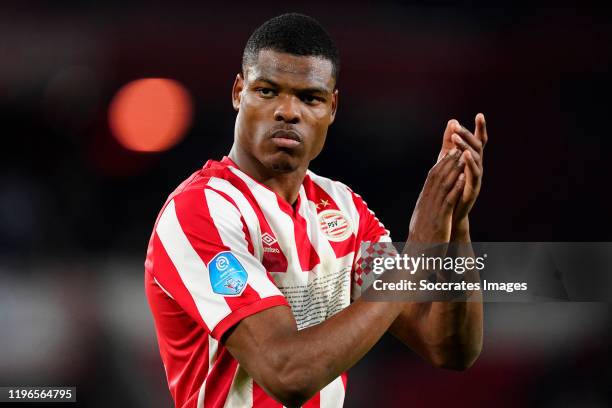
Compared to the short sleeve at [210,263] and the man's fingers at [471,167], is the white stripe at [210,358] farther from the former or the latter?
the man's fingers at [471,167]

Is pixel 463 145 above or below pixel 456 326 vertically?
above

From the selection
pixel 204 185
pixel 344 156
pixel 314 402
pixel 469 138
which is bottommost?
pixel 314 402

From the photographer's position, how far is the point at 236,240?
5.98 ft

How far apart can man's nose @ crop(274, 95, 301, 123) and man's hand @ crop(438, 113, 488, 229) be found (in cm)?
38

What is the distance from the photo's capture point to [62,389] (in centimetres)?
425

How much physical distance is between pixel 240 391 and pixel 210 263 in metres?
0.32

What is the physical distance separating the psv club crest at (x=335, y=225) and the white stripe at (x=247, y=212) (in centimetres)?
24

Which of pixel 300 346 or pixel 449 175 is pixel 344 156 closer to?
pixel 449 175

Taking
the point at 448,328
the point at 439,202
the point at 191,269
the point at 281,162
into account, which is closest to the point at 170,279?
the point at 191,269

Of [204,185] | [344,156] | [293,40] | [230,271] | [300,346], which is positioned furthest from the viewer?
[344,156]

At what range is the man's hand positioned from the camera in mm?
1827

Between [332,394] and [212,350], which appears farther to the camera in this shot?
[332,394]

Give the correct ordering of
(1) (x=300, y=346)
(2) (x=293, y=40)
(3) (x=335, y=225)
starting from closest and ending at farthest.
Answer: (1) (x=300, y=346) → (2) (x=293, y=40) → (3) (x=335, y=225)

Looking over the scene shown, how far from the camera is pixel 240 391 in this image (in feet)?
6.01
